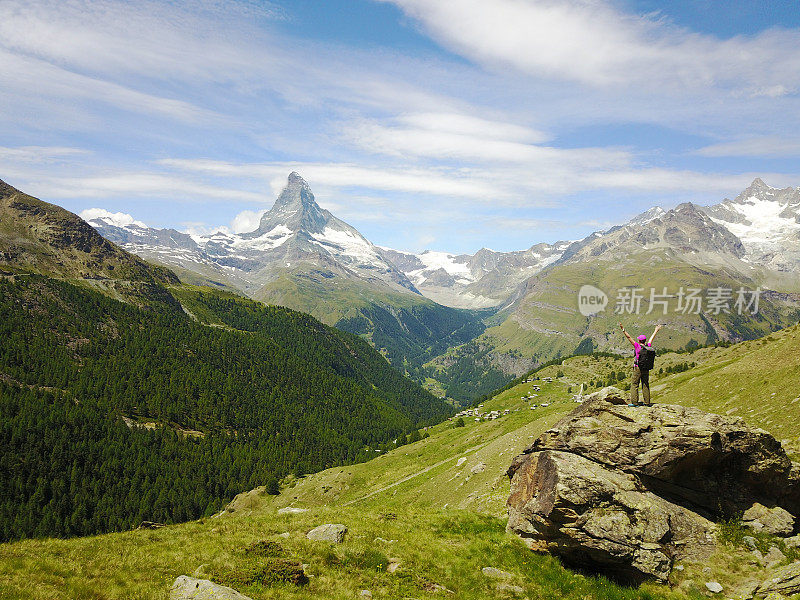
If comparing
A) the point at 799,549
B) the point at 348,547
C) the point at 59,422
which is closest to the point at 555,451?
the point at 799,549

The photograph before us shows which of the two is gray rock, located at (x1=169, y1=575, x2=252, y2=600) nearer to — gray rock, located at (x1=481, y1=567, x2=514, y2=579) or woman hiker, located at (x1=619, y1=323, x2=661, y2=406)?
gray rock, located at (x1=481, y1=567, x2=514, y2=579)

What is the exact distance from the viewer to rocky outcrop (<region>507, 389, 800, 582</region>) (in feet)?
67.8

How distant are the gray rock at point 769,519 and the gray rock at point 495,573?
14.3m

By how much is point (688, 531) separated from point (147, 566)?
1154 inches

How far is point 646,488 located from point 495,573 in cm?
1038

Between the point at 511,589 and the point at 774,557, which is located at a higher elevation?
the point at 774,557

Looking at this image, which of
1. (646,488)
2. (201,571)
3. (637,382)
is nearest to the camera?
(201,571)

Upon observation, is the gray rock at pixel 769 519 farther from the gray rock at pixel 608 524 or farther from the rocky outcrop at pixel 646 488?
the gray rock at pixel 608 524

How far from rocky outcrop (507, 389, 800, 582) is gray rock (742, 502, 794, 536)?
142 mm

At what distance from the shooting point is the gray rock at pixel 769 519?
21.6 m

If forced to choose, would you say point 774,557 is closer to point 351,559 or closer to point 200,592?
point 351,559

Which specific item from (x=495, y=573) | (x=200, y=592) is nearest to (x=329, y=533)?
(x=495, y=573)

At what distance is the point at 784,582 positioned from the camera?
58.1ft

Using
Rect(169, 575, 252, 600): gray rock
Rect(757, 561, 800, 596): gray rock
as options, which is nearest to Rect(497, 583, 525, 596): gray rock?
Rect(757, 561, 800, 596): gray rock
